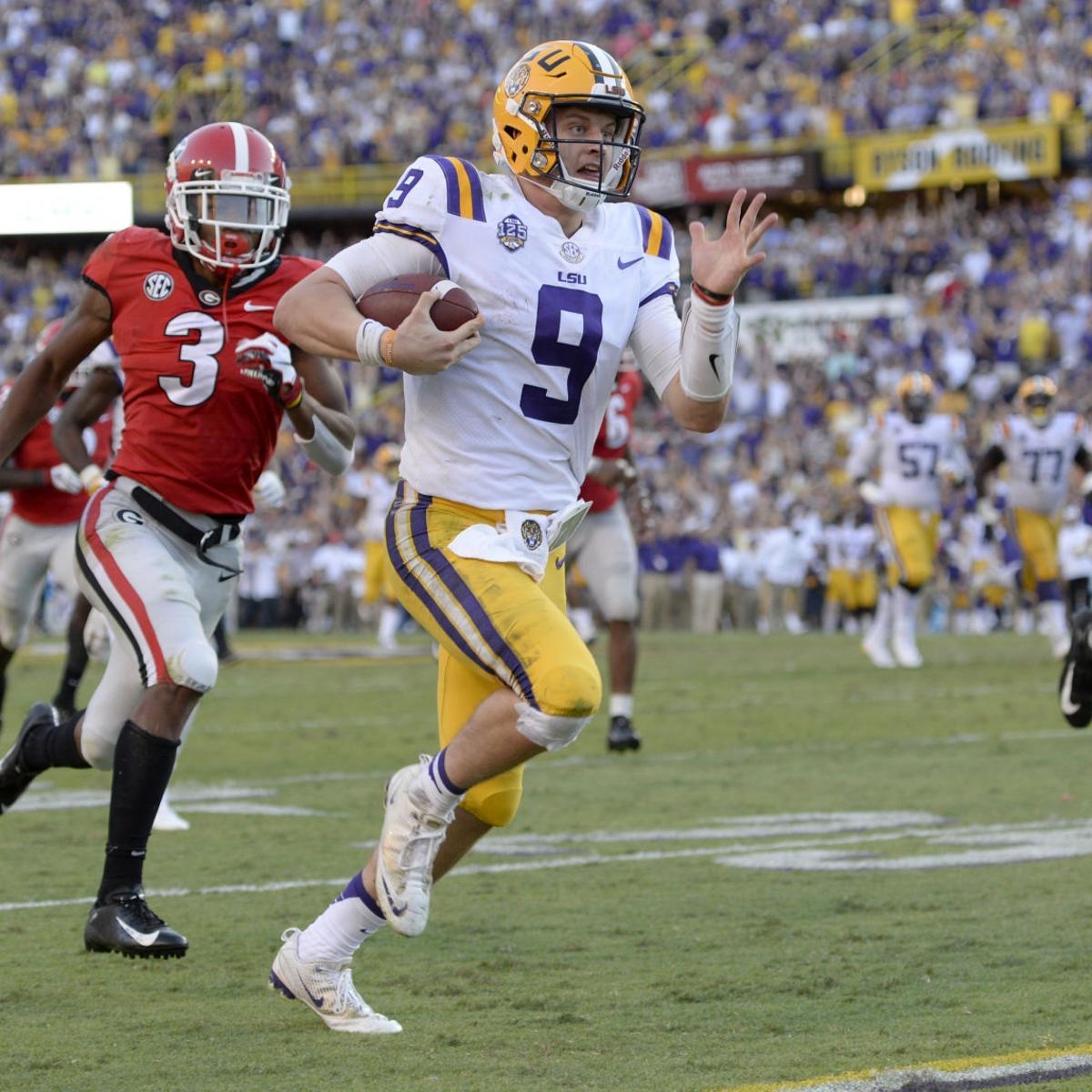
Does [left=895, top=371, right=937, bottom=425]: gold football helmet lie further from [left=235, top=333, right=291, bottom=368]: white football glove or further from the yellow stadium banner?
the yellow stadium banner

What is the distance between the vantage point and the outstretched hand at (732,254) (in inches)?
146

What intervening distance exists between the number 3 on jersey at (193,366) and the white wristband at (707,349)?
145 centimetres

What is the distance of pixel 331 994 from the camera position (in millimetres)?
3879

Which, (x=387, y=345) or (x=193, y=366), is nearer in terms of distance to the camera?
(x=387, y=345)

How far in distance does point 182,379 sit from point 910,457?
10.0 metres

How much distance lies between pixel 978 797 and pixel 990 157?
21.3 m

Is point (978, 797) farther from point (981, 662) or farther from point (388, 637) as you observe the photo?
point (388, 637)

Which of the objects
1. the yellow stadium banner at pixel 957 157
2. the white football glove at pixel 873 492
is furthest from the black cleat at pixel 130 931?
the yellow stadium banner at pixel 957 157

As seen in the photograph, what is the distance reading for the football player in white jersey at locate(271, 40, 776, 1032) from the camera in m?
3.76

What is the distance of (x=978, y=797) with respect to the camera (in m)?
7.34

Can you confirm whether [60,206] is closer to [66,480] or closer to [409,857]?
[66,480]

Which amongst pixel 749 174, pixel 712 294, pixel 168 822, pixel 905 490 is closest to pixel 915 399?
pixel 905 490

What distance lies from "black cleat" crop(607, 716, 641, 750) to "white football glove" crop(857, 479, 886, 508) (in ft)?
17.7

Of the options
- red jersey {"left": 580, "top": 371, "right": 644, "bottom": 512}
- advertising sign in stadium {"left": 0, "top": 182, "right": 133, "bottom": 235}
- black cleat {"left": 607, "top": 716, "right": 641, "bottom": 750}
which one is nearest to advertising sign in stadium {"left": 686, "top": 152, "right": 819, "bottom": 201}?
advertising sign in stadium {"left": 0, "top": 182, "right": 133, "bottom": 235}
